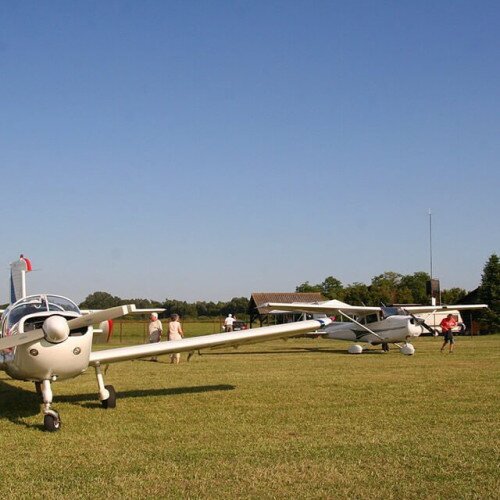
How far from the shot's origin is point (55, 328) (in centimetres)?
758

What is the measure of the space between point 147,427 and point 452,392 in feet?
16.9

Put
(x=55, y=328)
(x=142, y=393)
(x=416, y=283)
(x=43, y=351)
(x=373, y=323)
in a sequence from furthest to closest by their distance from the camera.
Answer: (x=416, y=283), (x=373, y=323), (x=142, y=393), (x=43, y=351), (x=55, y=328)

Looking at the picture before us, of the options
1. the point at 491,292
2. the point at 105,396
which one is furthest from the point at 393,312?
the point at 491,292

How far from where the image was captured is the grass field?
493cm

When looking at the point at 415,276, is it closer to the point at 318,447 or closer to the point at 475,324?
the point at 475,324

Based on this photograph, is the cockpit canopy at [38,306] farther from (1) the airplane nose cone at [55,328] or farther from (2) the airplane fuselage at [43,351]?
(1) the airplane nose cone at [55,328]

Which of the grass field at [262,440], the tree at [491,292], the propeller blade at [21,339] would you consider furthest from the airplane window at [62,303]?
the tree at [491,292]

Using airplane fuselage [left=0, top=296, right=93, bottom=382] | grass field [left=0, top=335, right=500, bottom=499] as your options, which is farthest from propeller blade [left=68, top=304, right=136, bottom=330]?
grass field [left=0, top=335, right=500, bottom=499]

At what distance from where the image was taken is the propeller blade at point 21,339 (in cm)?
754

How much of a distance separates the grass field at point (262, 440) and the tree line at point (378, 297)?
36.0ft

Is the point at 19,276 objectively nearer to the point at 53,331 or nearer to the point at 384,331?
the point at 53,331

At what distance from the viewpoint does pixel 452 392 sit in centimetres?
1034

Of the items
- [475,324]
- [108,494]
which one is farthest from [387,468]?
[475,324]

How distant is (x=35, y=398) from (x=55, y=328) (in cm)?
392
